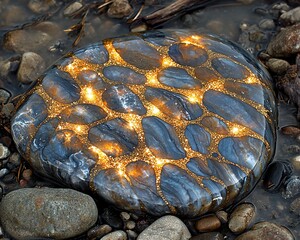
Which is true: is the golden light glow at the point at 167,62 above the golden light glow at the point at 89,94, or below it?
below

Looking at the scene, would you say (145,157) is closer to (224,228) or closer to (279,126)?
(224,228)

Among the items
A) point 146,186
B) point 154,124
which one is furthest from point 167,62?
point 146,186

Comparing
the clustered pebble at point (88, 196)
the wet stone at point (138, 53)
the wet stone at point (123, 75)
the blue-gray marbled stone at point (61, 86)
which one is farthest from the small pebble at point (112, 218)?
the wet stone at point (138, 53)

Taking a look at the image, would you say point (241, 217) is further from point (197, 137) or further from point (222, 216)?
point (197, 137)

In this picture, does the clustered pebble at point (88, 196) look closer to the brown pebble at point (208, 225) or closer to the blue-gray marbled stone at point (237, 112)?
the brown pebble at point (208, 225)

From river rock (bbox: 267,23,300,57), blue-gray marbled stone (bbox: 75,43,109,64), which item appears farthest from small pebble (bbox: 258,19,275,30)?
blue-gray marbled stone (bbox: 75,43,109,64)

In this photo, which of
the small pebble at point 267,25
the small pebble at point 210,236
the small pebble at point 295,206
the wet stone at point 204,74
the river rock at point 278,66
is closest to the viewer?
the small pebble at point 210,236
